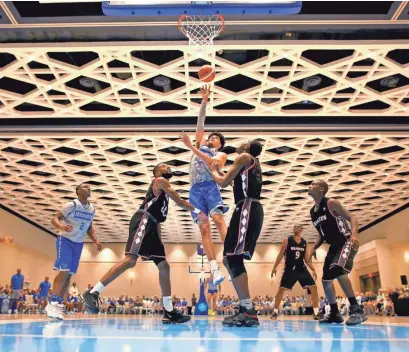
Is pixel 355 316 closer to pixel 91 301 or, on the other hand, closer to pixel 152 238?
pixel 152 238

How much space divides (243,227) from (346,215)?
1.89m

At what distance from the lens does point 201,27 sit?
7.00m

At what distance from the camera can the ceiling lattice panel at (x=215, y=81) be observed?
35.1 feet

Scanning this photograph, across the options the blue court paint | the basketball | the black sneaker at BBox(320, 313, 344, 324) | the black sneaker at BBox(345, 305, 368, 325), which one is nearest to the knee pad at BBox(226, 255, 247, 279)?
the blue court paint

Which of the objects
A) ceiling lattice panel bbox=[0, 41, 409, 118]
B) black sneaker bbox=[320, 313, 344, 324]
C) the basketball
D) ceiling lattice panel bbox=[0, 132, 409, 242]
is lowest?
black sneaker bbox=[320, 313, 344, 324]

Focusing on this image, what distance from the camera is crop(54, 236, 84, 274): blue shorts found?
5.80 meters

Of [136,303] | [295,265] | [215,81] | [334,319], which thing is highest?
[215,81]

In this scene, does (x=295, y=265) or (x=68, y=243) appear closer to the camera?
(x=68, y=243)

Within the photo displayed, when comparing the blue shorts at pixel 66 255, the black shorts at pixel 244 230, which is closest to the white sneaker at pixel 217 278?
the black shorts at pixel 244 230

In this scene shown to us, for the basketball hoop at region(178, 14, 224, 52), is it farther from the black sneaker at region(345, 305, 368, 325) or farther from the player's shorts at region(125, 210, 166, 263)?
the black sneaker at region(345, 305, 368, 325)

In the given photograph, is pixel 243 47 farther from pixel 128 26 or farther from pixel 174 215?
pixel 174 215

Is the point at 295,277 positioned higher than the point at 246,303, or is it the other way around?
the point at 295,277

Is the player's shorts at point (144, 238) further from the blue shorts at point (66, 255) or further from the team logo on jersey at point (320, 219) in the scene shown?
the team logo on jersey at point (320, 219)

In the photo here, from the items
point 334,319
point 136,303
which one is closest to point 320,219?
point 334,319
